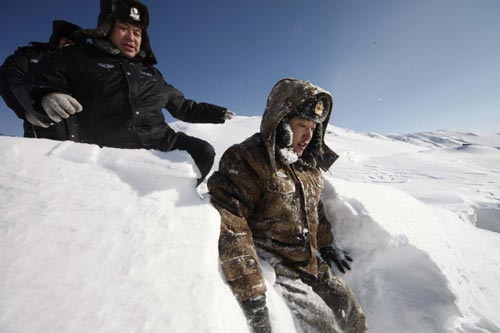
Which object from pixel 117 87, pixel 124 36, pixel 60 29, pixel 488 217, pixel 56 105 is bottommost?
pixel 488 217

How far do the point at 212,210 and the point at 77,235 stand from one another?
560 millimetres

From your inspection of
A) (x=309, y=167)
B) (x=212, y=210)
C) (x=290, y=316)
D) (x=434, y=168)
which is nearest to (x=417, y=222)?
(x=309, y=167)

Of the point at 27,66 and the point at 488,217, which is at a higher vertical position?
the point at 27,66

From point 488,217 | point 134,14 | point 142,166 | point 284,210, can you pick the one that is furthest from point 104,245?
point 488,217

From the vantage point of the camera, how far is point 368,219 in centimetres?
231

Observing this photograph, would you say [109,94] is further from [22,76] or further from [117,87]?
[22,76]

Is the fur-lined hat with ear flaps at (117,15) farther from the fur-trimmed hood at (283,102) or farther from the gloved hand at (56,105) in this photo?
the fur-trimmed hood at (283,102)

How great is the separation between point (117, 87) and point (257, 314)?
1910 millimetres

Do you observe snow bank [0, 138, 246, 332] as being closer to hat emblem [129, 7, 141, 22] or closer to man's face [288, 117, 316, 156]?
man's face [288, 117, 316, 156]

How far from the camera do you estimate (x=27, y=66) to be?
7.79 ft

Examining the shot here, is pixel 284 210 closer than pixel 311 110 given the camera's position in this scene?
Yes

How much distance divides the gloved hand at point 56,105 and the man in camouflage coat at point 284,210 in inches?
36.3

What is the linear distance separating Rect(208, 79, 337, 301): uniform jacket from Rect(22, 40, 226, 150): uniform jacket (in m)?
0.81

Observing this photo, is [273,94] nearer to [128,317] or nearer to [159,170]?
[159,170]
